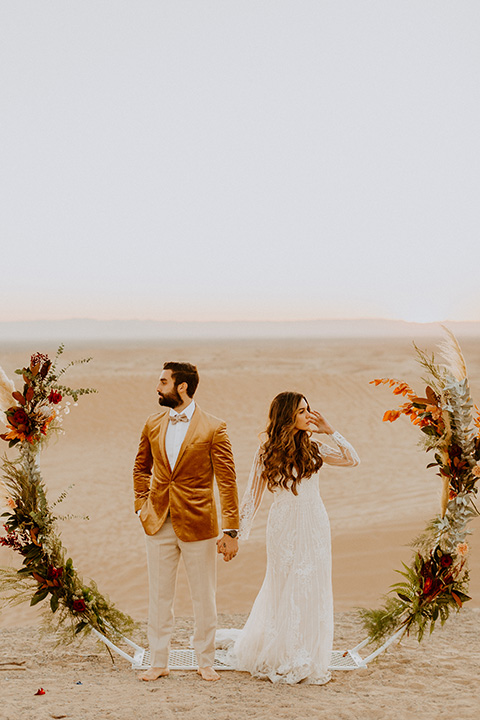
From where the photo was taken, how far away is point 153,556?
5.27m

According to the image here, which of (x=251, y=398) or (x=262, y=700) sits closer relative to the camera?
(x=262, y=700)

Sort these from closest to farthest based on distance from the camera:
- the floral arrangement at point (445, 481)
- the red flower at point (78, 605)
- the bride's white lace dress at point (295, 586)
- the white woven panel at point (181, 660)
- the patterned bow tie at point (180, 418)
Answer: the patterned bow tie at point (180, 418) < the bride's white lace dress at point (295, 586) < the floral arrangement at point (445, 481) < the white woven panel at point (181, 660) < the red flower at point (78, 605)

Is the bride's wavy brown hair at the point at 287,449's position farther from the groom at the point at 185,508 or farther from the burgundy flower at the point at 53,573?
the burgundy flower at the point at 53,573

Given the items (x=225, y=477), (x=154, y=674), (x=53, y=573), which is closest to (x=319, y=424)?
(x=225, y=477)

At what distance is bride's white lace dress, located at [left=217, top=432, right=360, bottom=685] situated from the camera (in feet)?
17.4

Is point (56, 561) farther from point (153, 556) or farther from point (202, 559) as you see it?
point (202, 559)

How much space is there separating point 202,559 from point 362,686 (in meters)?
1.42

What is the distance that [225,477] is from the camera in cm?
512

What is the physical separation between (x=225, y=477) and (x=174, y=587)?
89cm

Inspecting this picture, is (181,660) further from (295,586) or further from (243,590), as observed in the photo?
(243,590)

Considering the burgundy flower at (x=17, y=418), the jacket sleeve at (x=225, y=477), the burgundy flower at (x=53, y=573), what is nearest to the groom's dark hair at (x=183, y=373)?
the jacket sleeve at (x=225, y=477)

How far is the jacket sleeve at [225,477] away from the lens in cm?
510

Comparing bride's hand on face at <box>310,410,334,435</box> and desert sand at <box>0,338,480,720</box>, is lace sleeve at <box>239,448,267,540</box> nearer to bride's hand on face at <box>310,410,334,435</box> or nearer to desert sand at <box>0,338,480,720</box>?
bride's hand on face at <box>310,410,334,435</box>

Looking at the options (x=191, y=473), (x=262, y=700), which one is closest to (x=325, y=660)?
(x=262, y=700)
